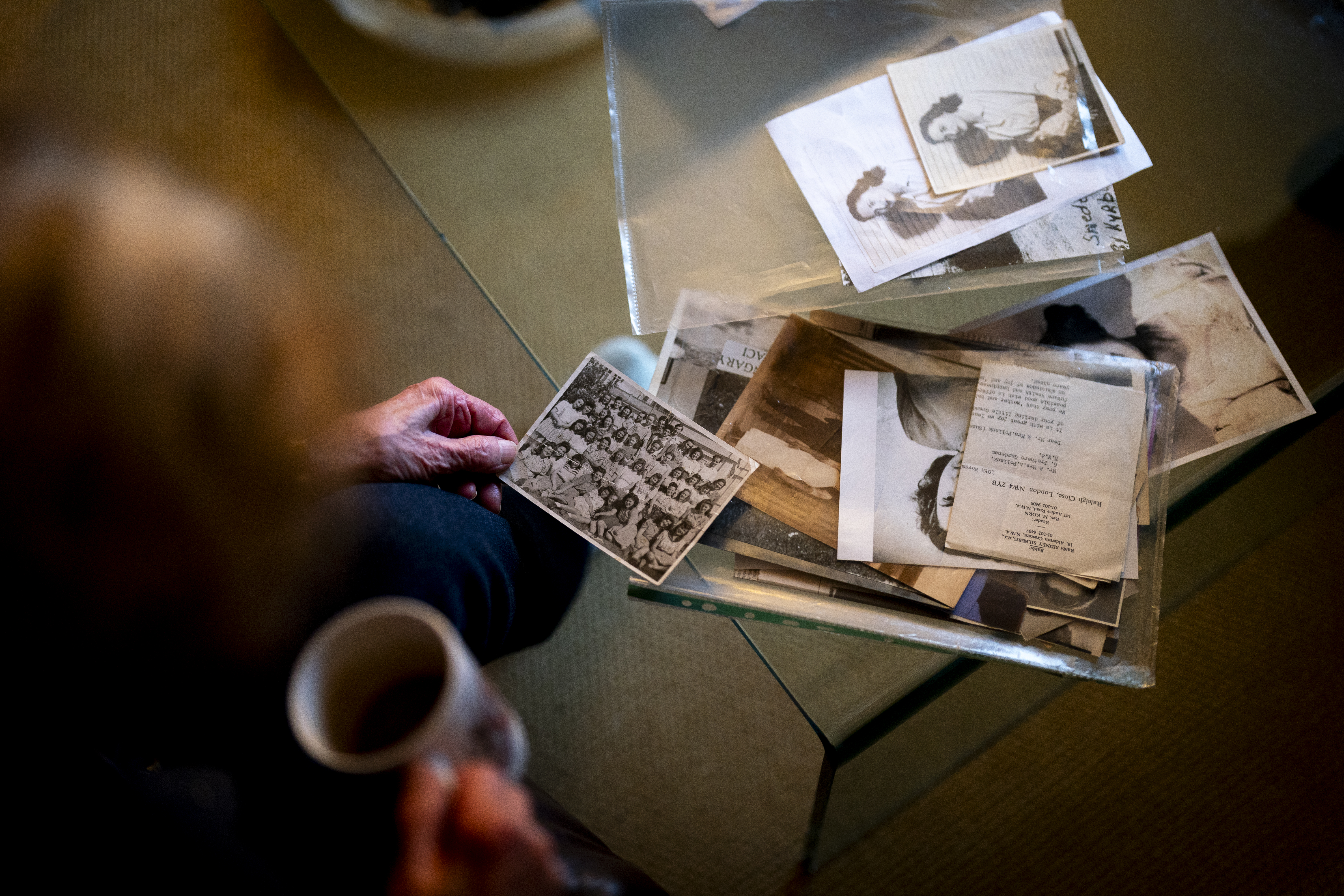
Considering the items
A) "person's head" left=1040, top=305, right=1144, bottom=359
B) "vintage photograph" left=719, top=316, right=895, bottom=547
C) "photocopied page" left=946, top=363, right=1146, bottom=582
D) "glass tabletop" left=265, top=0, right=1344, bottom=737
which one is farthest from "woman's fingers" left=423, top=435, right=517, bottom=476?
"person's head" left=1040, top=305, right=1144, bottom=359

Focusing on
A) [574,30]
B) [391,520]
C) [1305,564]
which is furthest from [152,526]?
[1305,564]

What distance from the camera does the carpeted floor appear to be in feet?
3.29

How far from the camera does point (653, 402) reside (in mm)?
712

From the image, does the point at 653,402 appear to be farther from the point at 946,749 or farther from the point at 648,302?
the point at 946,749

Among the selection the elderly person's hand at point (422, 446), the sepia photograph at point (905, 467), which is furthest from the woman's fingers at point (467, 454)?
the sepia photograph at point (905, 467)

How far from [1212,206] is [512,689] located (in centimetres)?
109

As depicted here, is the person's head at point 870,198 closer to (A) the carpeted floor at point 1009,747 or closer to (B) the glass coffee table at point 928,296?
(B) the glass coffee table at point 928,296

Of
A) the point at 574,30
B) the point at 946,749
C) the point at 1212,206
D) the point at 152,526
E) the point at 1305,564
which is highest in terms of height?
the point at 574,30

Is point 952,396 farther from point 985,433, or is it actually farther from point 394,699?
point 394,699

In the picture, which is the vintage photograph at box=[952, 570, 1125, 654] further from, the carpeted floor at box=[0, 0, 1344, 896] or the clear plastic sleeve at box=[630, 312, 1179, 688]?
the carpeted floor at box=[0, 0, 1344, 896]

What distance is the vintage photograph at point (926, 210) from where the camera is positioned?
727mm

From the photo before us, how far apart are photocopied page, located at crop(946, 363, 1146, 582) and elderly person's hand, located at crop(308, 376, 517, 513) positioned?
46 centimetres

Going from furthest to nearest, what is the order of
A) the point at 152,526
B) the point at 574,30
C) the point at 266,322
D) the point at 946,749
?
the point at 574,30 < the point at 946,749 < the point at 266,322 < the point at 152,526

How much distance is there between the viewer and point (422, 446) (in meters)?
0.72
